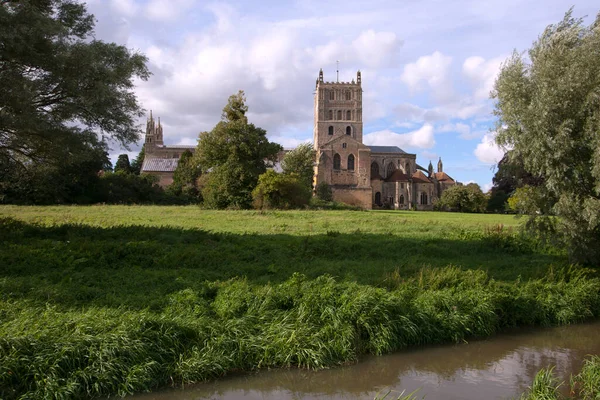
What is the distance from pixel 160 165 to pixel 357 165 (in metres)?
31.2

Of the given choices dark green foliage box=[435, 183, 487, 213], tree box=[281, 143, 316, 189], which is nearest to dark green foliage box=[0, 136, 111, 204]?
tree box=[281, 143, 316, 189]

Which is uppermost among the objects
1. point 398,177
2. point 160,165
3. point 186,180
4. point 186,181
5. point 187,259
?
point 160,165

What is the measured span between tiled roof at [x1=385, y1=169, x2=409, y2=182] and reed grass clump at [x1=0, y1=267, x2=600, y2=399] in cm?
6563

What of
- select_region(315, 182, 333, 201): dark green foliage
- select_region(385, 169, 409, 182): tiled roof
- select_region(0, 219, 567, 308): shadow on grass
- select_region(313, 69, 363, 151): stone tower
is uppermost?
select_region(313, 69, 363, 151): stone tower

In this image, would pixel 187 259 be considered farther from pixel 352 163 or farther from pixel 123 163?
pixel 123 163

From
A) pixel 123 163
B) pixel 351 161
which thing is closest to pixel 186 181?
pixel 351 161

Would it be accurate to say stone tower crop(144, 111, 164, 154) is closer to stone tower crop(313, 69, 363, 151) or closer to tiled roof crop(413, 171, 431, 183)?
stone tower crop(313, 69, 363, 151)

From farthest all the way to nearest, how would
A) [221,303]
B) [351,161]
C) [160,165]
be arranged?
[160,165] < [351,161] < [221,303]

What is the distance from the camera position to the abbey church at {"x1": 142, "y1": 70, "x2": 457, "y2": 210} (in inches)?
2815

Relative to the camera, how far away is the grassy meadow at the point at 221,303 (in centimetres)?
743

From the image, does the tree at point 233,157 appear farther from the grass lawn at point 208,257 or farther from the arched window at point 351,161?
the arched window at point 351,161

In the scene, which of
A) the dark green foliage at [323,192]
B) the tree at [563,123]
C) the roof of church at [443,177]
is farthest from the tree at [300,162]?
the tree at [563,123]

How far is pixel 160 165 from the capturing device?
7875 centimetres

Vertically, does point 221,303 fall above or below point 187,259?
below
